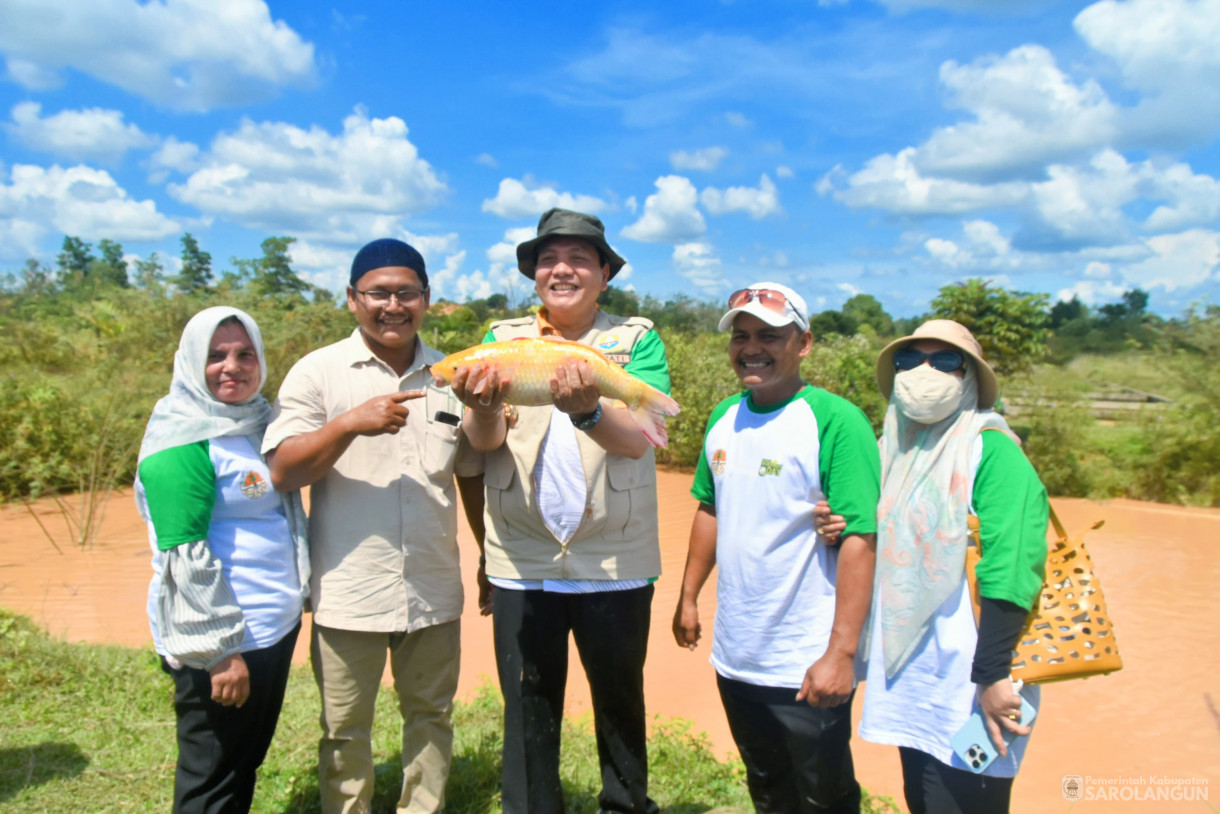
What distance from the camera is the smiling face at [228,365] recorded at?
2783 millimetres

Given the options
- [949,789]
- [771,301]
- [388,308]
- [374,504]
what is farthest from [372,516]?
[949,789]

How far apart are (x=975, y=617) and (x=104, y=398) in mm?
15161

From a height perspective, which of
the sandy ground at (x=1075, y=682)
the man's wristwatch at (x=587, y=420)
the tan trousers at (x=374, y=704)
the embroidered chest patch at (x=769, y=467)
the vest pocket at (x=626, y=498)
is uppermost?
the man's wristwatch at (x=587, y=420)

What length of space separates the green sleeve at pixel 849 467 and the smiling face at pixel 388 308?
1.60 m

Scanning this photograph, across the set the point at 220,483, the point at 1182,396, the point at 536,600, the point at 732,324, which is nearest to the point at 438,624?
the point at 536,600

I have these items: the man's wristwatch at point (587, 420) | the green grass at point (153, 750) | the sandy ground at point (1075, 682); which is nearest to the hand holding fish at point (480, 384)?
the man's wristwatch at point (587, 420)

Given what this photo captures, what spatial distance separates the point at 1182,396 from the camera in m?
15.0

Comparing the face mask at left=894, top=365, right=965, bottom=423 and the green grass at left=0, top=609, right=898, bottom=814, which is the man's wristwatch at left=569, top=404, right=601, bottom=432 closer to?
the face mask at left=894, top=365, right=965, bottom=423

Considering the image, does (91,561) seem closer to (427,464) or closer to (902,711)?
(427,464)

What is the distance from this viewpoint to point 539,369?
259 centimetres

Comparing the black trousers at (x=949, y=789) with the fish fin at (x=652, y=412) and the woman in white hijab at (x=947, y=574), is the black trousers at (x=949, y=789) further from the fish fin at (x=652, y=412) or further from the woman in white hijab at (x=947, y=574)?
the fish fin at (x=652, y=412)

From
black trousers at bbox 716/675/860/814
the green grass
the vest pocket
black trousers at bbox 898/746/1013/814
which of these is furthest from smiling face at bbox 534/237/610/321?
the green grass

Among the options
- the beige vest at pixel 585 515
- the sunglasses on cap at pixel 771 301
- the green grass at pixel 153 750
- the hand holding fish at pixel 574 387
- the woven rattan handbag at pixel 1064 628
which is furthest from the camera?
the green grass at pixel 153 750

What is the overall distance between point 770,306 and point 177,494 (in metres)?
2.08
